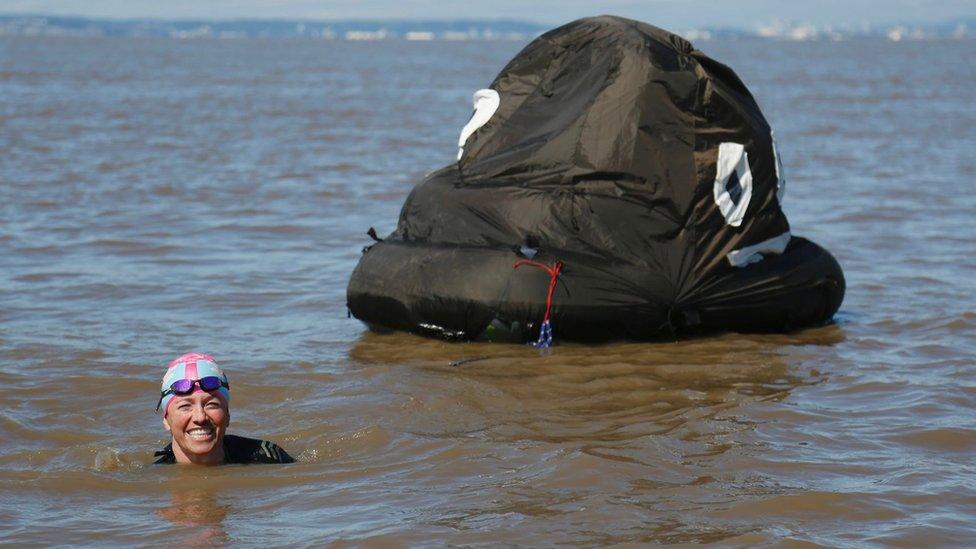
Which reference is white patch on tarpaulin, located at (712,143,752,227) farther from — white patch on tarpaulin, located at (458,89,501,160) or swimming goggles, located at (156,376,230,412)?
swimming goggles, located at (156,376,230,412)

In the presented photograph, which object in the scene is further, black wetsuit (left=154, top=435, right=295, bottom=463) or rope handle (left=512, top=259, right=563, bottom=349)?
rope handle (left=512, top=259, right=563, bottom=349)

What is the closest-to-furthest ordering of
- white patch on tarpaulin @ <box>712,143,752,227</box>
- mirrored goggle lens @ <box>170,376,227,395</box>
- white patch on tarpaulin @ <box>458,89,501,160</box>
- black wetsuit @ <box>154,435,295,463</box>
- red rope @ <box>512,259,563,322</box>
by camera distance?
mirrored goggle lens @ <box>170,376,227,395</box> → black wetsuit @ <box>154,435,295,463</box> → red rope @ <box>512,259,563,322</box> → white patch on tarpaulin @ <box>712,143,752,227</box> → white patch on tarpaulin @ <box>458,89,501,160</box>

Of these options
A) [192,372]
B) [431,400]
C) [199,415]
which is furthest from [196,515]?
[431,400]

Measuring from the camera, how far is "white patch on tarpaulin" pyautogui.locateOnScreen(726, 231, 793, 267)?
28.5 ft

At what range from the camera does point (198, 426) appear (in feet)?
20.2

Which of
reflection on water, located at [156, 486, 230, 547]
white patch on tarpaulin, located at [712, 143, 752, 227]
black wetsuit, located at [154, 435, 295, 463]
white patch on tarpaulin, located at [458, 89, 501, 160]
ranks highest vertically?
white patch on tarpaulin, located at [458, 89, 501, 160]

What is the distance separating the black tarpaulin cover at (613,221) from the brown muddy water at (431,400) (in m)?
0.26

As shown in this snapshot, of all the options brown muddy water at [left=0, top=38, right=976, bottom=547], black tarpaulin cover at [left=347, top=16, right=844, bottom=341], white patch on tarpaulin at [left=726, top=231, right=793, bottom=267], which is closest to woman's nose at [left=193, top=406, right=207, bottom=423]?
brown muddy water at [left=0, top=38, right=976, bottom=547]

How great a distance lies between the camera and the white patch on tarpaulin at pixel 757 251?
342 inches

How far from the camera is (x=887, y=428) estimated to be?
702 cm

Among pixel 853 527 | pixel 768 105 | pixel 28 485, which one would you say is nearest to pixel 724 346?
pixel 853 527

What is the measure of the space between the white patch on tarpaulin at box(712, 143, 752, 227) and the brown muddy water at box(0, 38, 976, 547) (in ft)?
2.75

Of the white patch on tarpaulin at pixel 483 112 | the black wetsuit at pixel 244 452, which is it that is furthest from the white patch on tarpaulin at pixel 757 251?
the black wetsuit at pixel 244 452

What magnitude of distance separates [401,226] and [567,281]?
54.9 inches
